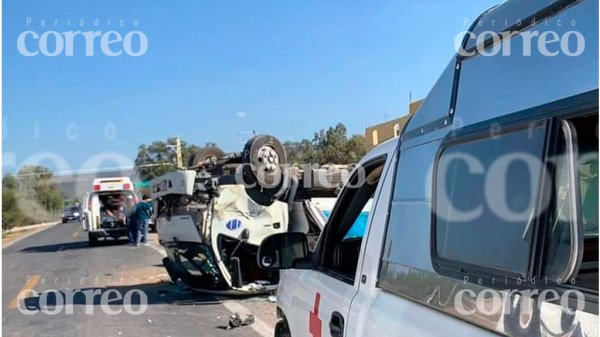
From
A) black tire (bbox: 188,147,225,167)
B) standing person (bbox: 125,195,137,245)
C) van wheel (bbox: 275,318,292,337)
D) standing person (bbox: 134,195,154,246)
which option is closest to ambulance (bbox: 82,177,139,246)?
standing person (bbox: 125,195,137,245)

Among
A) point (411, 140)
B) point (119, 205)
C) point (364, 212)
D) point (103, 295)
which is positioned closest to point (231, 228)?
point (103, 295)

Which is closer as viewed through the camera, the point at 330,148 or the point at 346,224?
the point at 346,224

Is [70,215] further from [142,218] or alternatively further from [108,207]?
[142,218]

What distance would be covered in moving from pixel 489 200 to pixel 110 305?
8.42 m

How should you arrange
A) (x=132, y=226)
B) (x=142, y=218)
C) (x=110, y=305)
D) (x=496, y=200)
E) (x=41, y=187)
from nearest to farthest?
(x=496, y=200), (x=110, y=305), (x=142, y=218), (x=132, y=226), (x=41, y=187)

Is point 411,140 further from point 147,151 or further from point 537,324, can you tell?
point 147,151

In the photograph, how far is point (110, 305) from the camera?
9.29 meters

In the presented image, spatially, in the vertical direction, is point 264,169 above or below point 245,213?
above

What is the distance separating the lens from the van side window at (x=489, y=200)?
1732mm

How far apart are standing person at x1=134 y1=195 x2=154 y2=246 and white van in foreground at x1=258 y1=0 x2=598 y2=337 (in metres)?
17.6

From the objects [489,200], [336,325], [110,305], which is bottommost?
[110,305]

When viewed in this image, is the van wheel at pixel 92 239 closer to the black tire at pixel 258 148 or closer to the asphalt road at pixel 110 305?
the asphalt road at pixel 110 305

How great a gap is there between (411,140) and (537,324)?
1.03m

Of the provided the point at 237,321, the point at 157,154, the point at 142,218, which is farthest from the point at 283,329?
the point at 157,154
